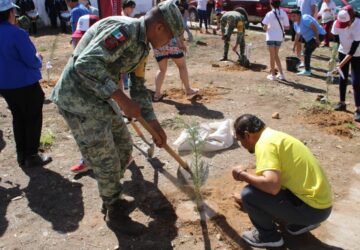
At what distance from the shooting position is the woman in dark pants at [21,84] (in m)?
3.91

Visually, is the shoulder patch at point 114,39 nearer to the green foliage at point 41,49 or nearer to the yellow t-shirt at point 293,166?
the yellow t-shirt at point 293,166

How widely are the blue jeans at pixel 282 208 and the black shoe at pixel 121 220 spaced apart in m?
0.89

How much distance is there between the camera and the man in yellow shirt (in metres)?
2.67

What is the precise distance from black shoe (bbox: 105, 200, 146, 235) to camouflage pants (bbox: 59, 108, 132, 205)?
66mm

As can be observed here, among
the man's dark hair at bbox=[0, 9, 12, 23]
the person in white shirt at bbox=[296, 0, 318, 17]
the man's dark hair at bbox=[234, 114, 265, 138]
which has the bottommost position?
the man's dark hair at bbox=[234, 114, 265, 138]

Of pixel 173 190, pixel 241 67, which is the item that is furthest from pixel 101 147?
pixel 241 67

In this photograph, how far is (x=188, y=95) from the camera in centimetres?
669

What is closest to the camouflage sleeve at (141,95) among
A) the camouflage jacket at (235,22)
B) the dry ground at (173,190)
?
the dry ground at (173,190)

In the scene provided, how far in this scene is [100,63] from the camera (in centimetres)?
253

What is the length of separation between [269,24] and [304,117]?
2.67 metres

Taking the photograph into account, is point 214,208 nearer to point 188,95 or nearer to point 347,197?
point 347,197

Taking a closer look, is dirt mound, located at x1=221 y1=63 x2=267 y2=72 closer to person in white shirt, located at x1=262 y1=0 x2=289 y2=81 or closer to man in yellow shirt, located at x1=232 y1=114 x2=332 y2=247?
person in white shirt, located at x1=262 y1=0 x2=289 y2=81

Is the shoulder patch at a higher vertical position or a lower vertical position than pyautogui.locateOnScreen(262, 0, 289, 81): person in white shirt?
higher

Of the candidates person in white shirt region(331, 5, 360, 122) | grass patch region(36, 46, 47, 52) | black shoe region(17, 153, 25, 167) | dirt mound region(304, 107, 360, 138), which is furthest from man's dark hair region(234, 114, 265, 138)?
grass patch region(36, 46, 47, 52)
